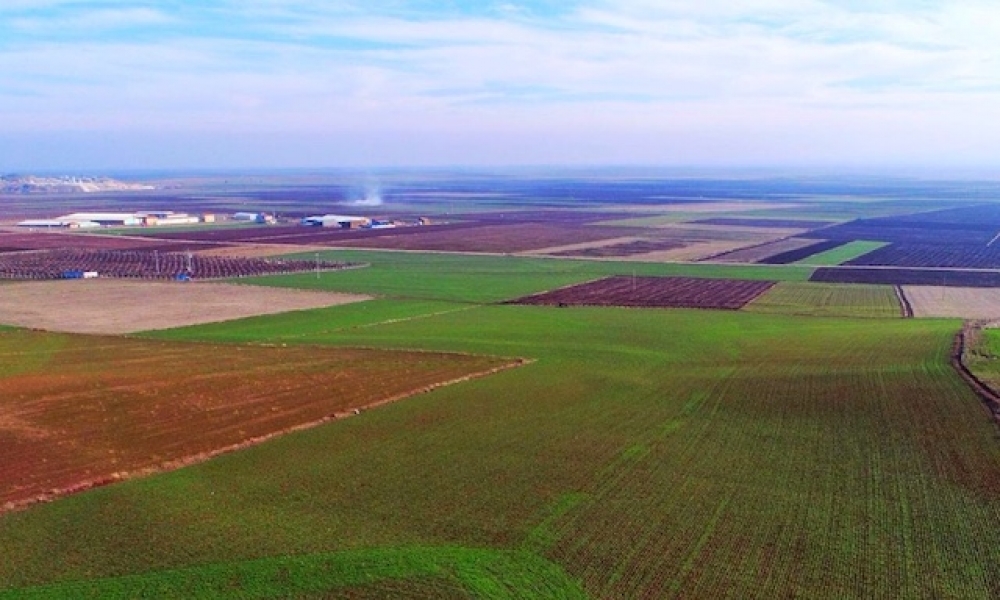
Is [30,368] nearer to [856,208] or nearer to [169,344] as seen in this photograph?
[169,344]

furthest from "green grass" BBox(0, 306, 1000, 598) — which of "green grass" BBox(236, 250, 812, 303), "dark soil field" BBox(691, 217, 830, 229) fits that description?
"dark soil field" BBox(691, 217, 830, 229)

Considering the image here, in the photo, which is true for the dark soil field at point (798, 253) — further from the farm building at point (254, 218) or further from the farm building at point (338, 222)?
the farm building at point (254, 218)

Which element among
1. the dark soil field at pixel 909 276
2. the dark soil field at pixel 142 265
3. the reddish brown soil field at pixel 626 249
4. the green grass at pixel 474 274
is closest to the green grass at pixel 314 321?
the green grass at pixel 474 274

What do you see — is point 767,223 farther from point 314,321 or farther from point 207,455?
point 207,455

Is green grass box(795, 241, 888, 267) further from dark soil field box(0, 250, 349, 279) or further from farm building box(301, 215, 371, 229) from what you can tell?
farm building box(301, 215, 371, 229)

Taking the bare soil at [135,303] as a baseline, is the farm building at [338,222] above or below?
below

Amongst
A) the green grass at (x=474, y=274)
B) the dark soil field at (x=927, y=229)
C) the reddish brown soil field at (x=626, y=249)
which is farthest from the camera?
the dark soil field at (x=927, y=229)
